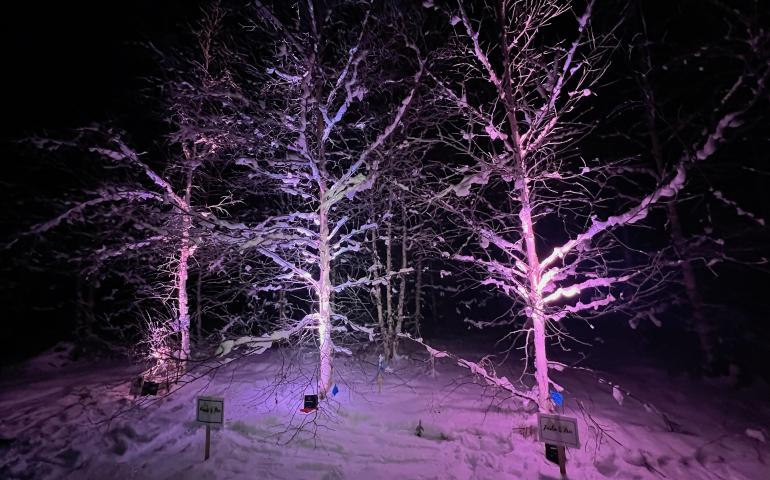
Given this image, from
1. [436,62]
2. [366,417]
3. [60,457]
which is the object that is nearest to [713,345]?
[366,417]

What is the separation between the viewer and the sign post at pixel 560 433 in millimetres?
4785

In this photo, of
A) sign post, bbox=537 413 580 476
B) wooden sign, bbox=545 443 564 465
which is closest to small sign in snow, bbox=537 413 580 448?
sign post, bbox=537 413 580 476

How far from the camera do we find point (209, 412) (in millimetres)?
5445

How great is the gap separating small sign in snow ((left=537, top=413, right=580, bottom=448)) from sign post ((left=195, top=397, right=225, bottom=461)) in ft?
14.1

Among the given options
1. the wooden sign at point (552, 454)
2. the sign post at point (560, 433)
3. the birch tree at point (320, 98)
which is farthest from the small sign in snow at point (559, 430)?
the birch tree at point (320, 98)

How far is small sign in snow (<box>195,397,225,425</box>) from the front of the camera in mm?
5387

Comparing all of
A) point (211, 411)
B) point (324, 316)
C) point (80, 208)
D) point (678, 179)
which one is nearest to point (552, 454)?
point (678, 179)

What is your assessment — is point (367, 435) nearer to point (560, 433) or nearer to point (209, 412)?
point (209, 412)

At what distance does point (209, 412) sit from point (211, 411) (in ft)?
0.13

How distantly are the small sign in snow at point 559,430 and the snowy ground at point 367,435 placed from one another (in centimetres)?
66

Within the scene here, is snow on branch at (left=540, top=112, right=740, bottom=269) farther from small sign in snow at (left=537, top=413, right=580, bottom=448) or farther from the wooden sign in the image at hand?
the wooden sign

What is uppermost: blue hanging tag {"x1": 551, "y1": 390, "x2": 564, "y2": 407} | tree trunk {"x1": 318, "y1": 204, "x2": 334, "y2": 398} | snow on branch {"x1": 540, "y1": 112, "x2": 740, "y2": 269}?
snow on branch {"x1": 540, "y1": 112, "x2": 740, "y2": 269}

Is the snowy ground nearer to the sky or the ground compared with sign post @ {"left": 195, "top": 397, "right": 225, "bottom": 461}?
nearer to the ground

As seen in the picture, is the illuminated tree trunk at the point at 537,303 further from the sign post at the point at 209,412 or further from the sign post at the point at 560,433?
the sign post at the point at 209,412
